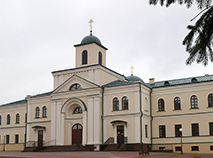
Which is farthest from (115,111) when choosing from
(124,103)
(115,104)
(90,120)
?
(90,120)

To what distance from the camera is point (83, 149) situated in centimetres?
3475

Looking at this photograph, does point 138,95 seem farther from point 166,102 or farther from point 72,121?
point 72,121

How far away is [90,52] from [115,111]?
28.8ft

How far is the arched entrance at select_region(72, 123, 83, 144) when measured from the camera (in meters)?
38.3

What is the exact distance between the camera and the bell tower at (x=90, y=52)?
1596 inches

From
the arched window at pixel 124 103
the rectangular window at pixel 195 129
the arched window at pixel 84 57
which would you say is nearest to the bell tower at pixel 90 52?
the arched window at pixel 84 57

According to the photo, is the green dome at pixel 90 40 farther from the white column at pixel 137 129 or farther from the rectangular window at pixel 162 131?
the rectangular window at pixel 162 131

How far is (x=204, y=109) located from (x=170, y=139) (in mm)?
4967

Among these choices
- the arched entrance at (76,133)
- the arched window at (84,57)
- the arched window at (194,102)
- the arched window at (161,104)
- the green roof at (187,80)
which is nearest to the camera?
the arched window at (194,102)

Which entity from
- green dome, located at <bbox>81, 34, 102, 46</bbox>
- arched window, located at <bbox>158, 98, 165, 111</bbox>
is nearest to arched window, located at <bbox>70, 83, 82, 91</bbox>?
green dome, located at <bbox>81, 34, 102, 46</bbox>

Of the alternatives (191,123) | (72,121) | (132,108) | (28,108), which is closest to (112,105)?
(132,108)

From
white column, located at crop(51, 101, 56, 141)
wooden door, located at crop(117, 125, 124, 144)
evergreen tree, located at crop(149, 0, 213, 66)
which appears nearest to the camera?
evergreen tree, located at crop(149, 0, 213, 66)

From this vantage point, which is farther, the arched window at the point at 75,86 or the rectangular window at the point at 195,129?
the arched window at the point at 75,86

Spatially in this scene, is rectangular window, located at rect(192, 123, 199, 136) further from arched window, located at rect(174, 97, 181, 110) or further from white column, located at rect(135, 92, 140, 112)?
white column, located at rect(135, 92, 140, 112)
